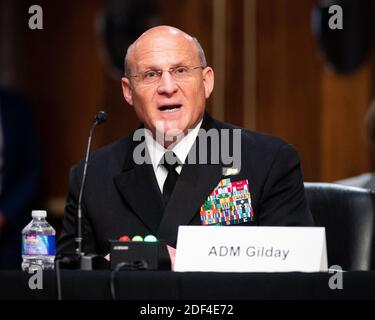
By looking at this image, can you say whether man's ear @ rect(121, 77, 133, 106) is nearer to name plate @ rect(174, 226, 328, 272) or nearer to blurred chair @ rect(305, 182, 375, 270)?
blurred chair @ rect(305, 182, 375, 270)

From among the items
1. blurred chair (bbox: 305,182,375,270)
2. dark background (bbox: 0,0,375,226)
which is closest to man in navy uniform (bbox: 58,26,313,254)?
blurred chair (bbox: 305,182,375,270)

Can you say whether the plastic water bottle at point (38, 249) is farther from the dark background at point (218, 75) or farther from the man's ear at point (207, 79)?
the dark background at point (218, 75)

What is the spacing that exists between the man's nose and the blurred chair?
2.06 ft

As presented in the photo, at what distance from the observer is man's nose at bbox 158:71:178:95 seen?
309cm

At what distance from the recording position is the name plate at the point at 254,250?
229 cm

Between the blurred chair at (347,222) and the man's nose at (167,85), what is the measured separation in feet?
2.06

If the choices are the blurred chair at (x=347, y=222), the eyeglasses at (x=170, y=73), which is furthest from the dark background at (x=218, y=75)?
the eyeglasses at (x=170, y=73)

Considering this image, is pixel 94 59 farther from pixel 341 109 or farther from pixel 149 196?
pixel 149 196

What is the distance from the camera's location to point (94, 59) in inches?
227

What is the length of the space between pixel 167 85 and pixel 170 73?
54mm

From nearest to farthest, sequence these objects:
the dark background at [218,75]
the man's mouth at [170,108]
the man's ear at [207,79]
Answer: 1. the man's mouth at [170,108]
2. the man's ear at [207,79]
3. the dark background at [218,75]

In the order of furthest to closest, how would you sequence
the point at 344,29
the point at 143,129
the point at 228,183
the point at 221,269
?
the point at 344,29 < the point at 143,129 < the point at 228,183 < the point at 221,269

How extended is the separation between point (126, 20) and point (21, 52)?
0.70 m
